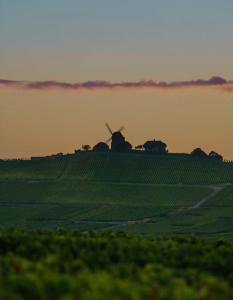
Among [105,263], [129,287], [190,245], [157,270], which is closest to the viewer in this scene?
[129,287]

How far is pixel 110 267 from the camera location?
96.3ft

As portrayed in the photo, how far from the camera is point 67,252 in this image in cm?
3170

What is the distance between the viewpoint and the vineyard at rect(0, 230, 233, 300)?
2205 centimetres

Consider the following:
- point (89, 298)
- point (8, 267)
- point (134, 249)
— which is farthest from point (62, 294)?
point (134, 249)

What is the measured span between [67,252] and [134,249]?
8.81 ft

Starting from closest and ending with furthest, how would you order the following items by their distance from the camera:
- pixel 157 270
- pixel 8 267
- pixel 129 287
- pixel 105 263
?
pixel 129 287
pixel 8 267
pixel 157 270
pixel 105 263

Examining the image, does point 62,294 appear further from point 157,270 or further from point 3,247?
point 3,247

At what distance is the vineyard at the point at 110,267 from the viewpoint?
72.3ft

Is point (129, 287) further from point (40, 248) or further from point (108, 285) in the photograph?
point (40, 248)

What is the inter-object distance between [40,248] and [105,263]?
229cm

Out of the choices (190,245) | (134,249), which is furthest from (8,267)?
(190,245)

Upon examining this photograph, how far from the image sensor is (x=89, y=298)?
2098 cm

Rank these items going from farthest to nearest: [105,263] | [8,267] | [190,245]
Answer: [190,245] → [105,263] → [8,267]

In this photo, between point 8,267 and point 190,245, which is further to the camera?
point 190,245
